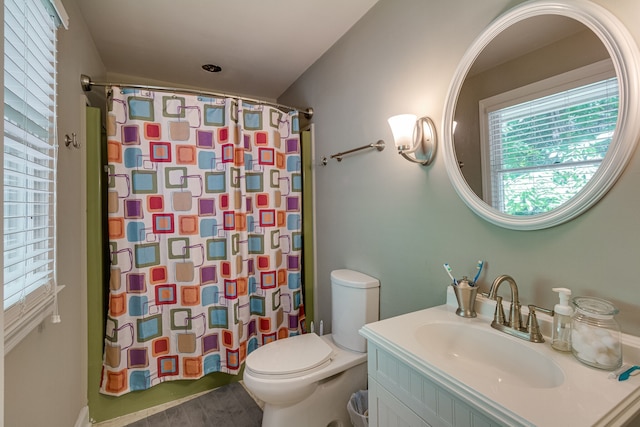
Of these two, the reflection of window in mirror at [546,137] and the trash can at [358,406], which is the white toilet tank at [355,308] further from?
the reflection of window in mirror at [546,137]

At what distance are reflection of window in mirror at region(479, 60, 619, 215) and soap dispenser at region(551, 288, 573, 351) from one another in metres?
0.27

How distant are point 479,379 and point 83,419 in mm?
2066

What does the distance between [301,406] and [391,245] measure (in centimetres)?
93

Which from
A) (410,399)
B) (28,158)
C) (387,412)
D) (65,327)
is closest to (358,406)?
(387,412)

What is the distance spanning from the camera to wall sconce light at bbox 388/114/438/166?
130cm

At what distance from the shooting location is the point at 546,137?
951mm

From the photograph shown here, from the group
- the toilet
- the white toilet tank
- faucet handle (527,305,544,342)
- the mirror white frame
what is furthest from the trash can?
the mirror white frame

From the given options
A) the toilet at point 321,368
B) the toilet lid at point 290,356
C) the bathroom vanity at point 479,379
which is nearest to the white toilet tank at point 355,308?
the toilet at point 321,368

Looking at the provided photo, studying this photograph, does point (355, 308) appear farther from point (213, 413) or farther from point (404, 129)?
point (213, 413)

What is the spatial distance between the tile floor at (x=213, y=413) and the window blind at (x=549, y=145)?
1.82 m

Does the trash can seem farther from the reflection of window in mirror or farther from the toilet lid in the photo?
the reflection of window in mirror

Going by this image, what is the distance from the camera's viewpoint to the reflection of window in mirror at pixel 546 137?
833mm

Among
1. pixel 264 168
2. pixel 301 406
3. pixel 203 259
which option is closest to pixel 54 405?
pixel 203 259

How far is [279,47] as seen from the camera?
203cm
